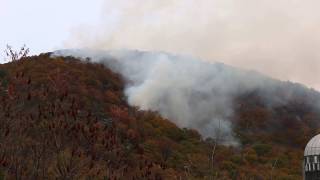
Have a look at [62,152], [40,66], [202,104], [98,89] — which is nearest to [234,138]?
[202,104]

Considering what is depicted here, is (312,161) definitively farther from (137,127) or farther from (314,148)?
(137,127)

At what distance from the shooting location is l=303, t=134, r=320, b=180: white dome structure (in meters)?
53.4

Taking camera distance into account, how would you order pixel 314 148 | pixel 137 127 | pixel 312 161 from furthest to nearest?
1. pixel 137 127
2. pixel 314 148
3. pixel 312 161

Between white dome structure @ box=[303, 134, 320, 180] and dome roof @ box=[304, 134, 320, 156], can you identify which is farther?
dome roof @ box=[304, 134, 320, 156]

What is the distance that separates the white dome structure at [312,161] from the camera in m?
53.4

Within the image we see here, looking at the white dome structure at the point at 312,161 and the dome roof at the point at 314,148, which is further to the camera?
the dome roof at the point at 314,148

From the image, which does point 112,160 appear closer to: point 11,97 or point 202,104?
point 11,97

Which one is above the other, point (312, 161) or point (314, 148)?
point (314, 148)

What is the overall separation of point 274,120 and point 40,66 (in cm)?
5180

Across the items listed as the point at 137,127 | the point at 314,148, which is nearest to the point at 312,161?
the point at 314,148

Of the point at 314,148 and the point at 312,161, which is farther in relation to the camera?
the point at 314,148

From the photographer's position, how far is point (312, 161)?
178 feet

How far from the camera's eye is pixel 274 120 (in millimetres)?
146000

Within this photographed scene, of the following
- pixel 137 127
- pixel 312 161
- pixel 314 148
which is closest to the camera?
pixel 312 161
